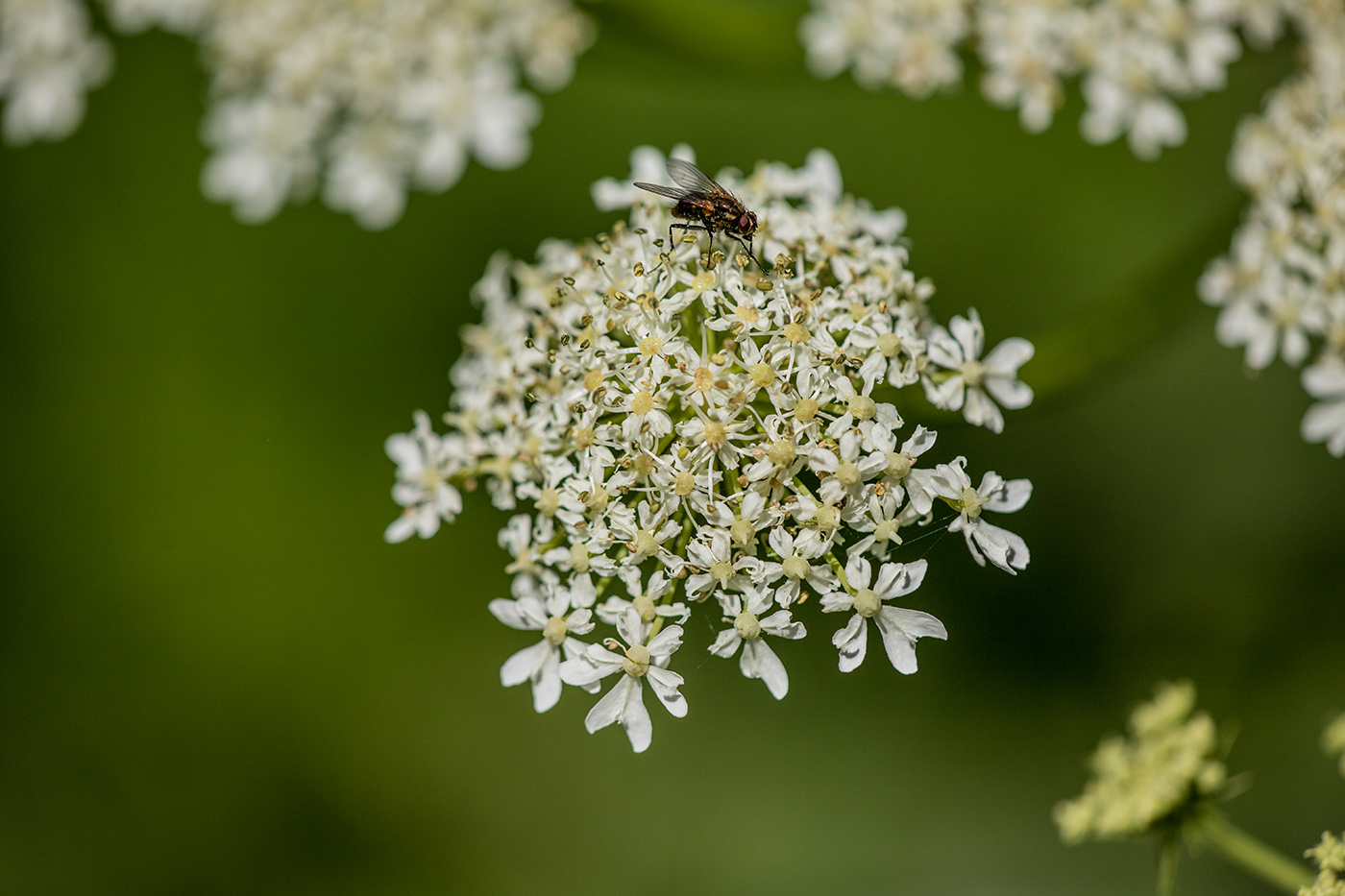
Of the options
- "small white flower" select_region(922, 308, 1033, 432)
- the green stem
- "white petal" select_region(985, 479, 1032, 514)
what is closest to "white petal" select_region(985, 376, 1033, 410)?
"small white flower" select_region(922, 308, 1033, 432)

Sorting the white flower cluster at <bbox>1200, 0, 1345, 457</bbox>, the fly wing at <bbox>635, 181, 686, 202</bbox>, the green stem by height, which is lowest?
the green stem

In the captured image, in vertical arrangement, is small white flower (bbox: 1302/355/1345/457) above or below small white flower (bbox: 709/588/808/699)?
above

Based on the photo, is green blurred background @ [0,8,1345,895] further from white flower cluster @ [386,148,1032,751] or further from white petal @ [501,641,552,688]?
white petal @ [501,641,552,688]

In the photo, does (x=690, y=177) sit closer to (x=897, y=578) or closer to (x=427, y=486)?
(x=427, y=486)

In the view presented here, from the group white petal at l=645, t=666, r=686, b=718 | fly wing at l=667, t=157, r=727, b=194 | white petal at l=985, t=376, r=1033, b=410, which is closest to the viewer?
white petal at l=645, t=666, r=686, b=718

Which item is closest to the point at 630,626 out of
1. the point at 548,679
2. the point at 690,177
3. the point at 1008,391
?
the point at 548,679

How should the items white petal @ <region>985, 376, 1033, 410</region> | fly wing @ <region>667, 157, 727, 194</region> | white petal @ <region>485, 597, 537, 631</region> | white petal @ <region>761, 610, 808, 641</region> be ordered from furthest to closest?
1. fly wing @ <region>667, 157, 727, 194</region>
2. white petal @ <region>985, 376, 1033, 410</region>
3. white petal @ <region>485, 597, 537, 631</region>
4. white petal @ <region>761, 610, 808, 641</region>
